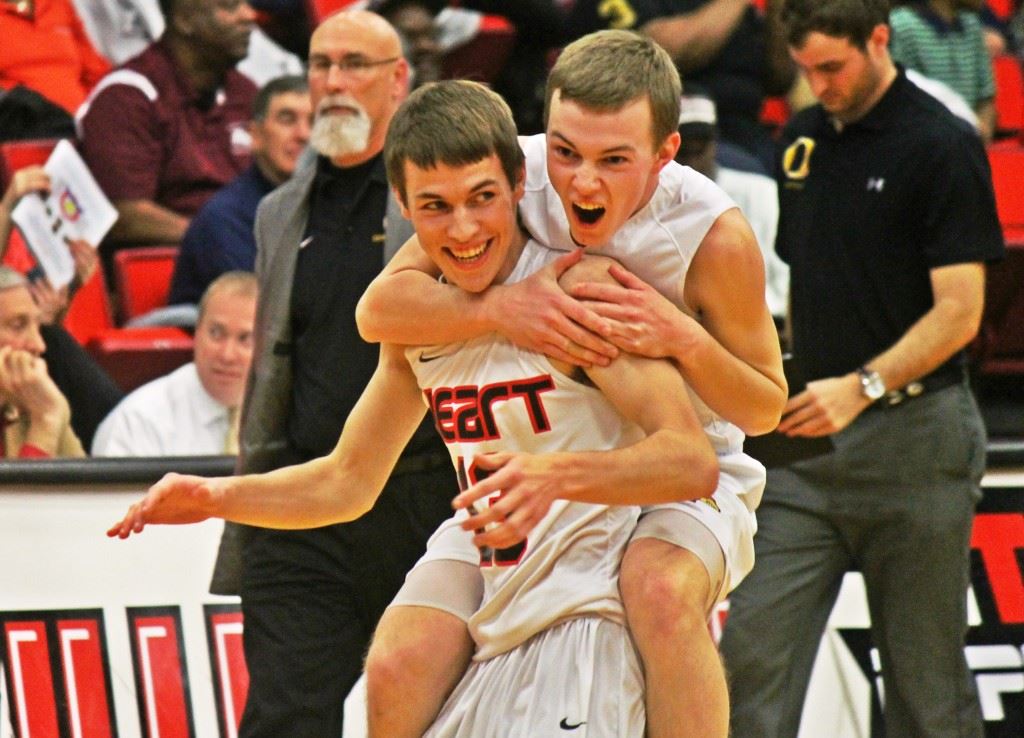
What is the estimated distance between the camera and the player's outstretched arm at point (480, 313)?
324 cm

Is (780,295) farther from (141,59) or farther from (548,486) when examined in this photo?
(548,486)

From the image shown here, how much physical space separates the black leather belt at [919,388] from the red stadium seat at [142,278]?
316cm

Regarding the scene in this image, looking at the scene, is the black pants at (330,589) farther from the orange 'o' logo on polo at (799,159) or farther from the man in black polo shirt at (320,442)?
the orange 'o' logo on polo at (799,159)

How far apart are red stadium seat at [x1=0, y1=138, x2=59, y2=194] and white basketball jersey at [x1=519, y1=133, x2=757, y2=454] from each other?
14.3 feet

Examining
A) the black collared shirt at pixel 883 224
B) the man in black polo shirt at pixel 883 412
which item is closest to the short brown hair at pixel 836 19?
the man in black polo shirt at pixel 883 412

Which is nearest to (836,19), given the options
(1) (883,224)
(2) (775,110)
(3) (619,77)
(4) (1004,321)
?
(1) (883,224)

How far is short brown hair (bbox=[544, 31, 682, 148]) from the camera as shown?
321 centimetres

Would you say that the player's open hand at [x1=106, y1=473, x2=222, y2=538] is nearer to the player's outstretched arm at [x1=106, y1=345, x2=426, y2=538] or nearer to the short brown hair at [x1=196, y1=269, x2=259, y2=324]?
the player's outstretched arm at [x1=106, y1=345, x2=426, y2=538]

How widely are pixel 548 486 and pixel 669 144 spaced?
725 millimetres

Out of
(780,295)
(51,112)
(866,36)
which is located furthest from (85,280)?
(866,36)

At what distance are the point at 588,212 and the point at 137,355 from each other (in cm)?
372

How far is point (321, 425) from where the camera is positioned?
504 cm

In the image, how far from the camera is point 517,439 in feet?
11.0

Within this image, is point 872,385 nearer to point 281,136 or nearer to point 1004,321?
point 1004,321
